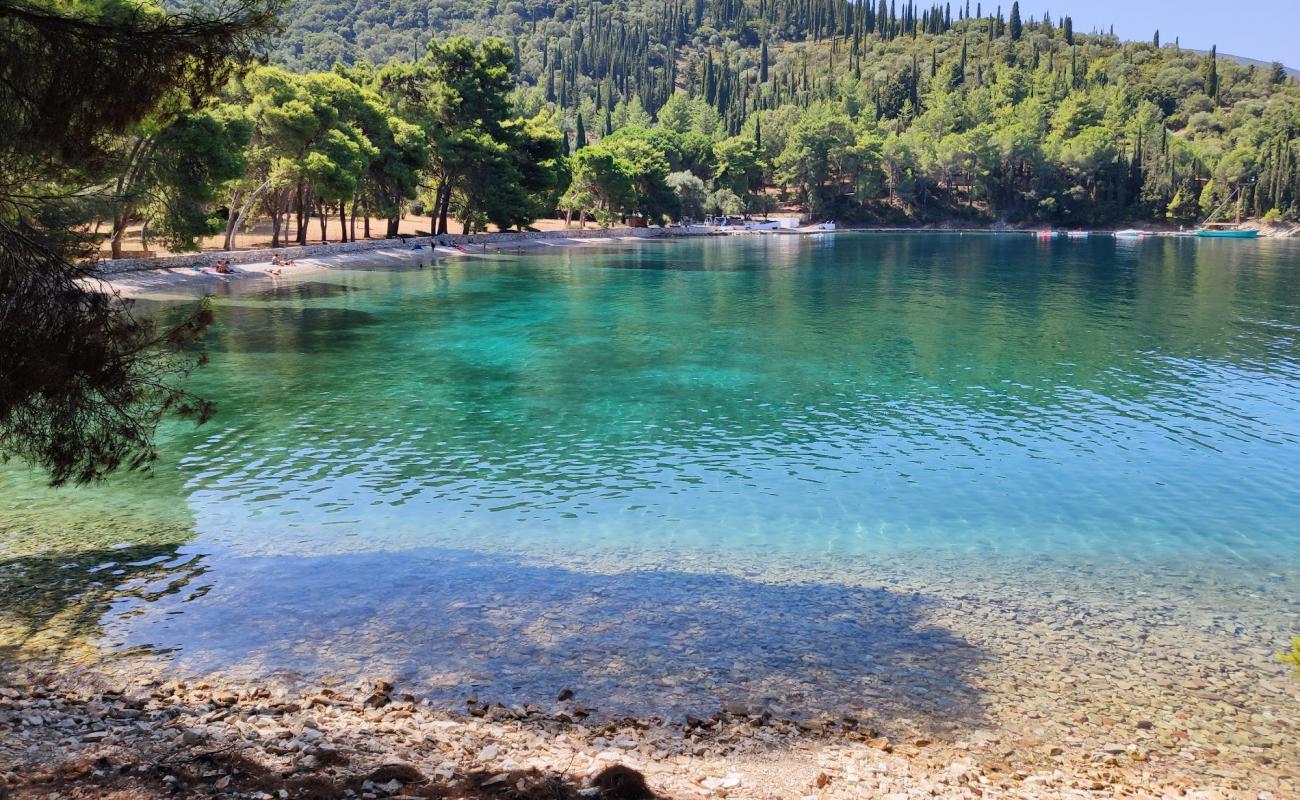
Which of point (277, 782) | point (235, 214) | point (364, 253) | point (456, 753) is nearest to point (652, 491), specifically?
point (456, 753)

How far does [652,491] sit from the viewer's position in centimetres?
2088

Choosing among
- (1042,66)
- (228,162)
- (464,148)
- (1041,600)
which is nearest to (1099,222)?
(1042,66)

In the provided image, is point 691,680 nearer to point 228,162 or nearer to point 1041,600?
point 1041,600

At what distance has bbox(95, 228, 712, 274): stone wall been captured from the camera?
57900 mm

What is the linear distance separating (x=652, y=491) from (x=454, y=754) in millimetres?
11772

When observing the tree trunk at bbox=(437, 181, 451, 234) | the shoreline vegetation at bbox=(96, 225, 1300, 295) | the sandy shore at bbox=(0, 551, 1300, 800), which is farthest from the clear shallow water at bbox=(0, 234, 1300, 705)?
the tree trunk at bbox=(437, 181, 451, 234)

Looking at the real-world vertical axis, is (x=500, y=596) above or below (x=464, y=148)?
below

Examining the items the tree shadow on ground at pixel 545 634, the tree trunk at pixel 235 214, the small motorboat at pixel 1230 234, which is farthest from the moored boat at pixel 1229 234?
the tree shadow on ground at pixel 545 634

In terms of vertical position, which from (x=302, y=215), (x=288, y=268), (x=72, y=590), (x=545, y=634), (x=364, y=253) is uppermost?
(x=302, y=215)

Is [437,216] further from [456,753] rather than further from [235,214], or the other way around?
[456,753]

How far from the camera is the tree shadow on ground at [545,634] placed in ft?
38.3

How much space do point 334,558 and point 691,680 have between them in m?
7.72

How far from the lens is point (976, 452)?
24375 mm

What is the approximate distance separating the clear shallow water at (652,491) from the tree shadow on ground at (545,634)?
2.6 inches
